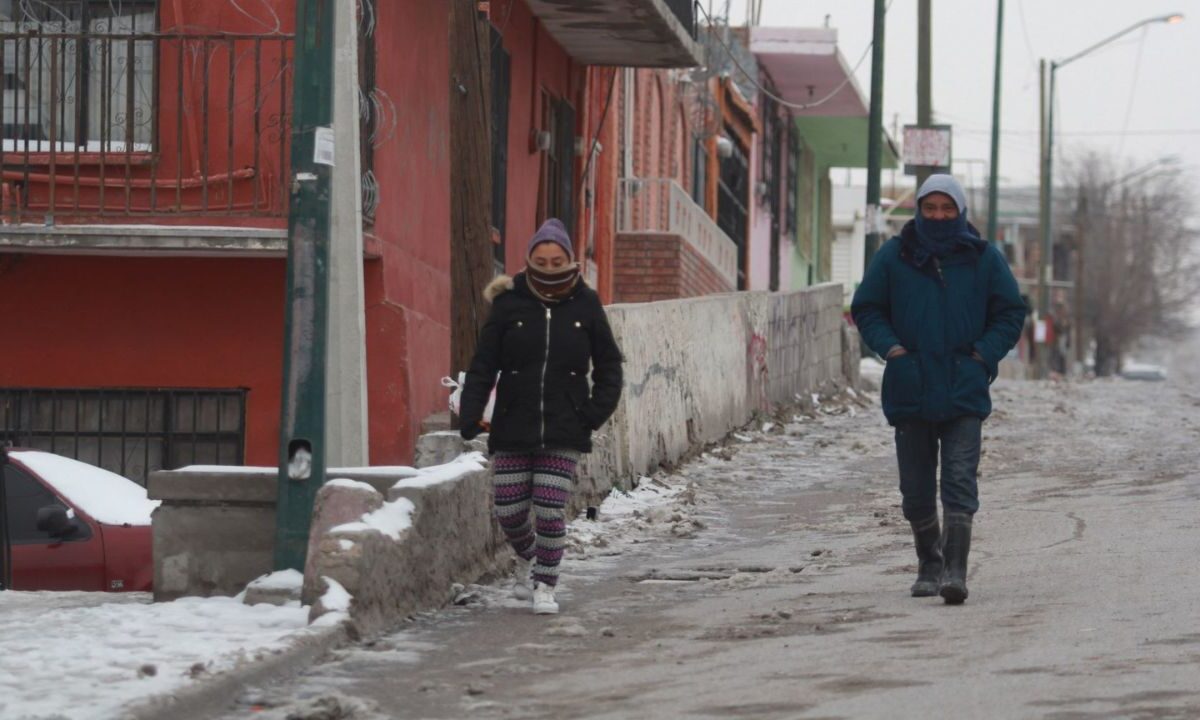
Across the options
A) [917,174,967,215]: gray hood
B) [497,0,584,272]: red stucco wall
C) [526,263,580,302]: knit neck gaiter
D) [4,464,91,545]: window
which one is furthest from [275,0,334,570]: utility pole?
[497,0,584,272]: red stucco wall

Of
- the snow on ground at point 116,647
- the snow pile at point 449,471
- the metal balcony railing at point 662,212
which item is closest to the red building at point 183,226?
the snow pile at point 449,471

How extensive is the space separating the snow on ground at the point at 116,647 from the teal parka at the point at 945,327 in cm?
280

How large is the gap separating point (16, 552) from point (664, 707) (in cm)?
666

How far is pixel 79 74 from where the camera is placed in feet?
44.4

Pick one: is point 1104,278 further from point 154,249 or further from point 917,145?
point 154,249

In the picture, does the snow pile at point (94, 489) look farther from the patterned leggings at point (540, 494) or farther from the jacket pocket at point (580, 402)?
the jacket pocket at point (580, 402)

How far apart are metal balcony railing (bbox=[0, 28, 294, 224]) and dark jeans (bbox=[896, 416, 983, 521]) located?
5.33 metres

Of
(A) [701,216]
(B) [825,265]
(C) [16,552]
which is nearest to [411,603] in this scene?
(C) [16,552]

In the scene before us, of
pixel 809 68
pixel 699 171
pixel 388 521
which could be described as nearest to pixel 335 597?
pixel 388 521

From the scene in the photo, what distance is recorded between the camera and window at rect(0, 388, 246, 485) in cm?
1439

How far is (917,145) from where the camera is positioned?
28.0 metres

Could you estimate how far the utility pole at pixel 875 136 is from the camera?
27.2m

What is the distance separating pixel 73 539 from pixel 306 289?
12.8 feet

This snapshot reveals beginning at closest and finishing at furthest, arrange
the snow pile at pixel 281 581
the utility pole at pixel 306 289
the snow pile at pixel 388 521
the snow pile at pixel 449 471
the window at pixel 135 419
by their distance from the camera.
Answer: the snow pile at pixel 388 521 → the snow pile at pixel 281 581 → the utility pole at pixel 306 289 → the snow pile at pixel 449 471 → the window at pixel 135 419
